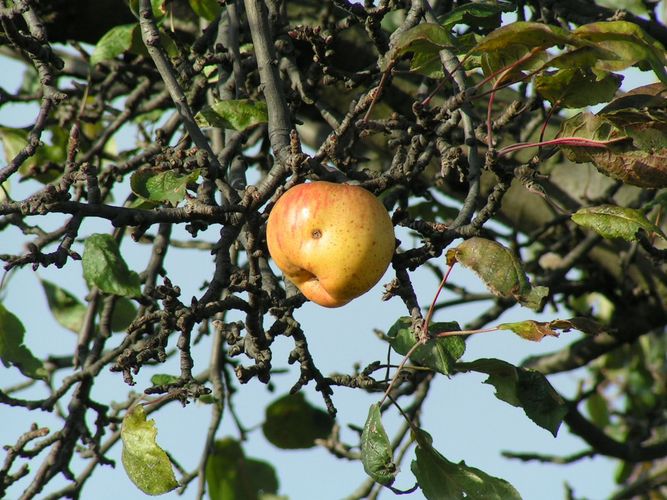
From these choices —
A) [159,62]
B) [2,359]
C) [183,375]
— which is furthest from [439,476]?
[2,359]

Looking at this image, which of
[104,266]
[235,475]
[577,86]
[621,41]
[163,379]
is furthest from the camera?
[235,475]

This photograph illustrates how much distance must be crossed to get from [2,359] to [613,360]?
9.52 feet

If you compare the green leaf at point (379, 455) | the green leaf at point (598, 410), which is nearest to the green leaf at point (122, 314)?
the green leaf at point (379, 455)

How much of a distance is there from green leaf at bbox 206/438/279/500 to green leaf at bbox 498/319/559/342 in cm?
165

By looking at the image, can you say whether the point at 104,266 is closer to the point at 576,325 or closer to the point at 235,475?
the point at 576,325

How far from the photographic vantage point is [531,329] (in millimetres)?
1609

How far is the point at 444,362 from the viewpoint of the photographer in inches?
70.3

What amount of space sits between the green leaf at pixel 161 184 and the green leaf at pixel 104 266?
252 millimetres

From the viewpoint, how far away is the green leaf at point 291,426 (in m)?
3.19

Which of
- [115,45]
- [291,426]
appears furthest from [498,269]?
[291,426]

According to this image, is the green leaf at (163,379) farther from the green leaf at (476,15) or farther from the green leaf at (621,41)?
the green leaf at (621,41)

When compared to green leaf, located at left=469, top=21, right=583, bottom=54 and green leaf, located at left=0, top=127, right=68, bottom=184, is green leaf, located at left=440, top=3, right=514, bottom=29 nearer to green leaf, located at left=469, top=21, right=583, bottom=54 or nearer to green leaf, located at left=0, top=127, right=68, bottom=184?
green leaf, located at left=469, top=21, right=583, bottom=54

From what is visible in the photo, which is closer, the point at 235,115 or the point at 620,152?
the point at 620,152

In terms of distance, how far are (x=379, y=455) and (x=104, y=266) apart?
0.82 meters
